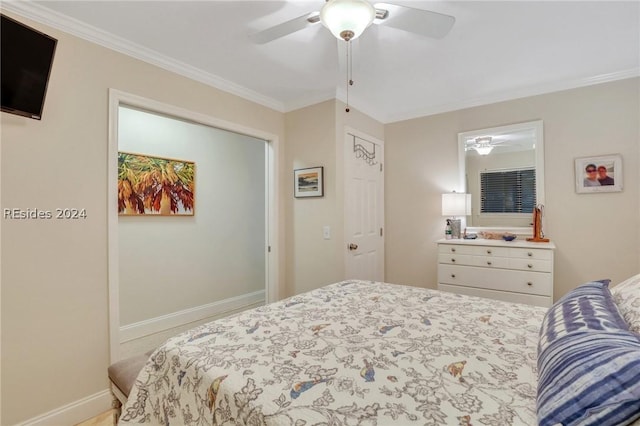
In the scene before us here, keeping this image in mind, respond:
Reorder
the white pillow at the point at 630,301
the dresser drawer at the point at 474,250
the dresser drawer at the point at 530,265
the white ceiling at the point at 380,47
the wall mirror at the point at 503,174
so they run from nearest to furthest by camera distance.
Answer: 1. the white pillow at the point at 630,301
2. the white ceiling at the point at 380,47
3. the dresser drawer at the point at 530,265
4. the dresser drawer at the point at 474,250
5. the wall mirror at the point at 503,174

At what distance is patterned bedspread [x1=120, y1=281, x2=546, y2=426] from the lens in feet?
2.60

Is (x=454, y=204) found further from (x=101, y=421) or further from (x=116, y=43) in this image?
(x=101, y=421)

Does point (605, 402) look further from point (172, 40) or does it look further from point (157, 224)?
point (157, 224)

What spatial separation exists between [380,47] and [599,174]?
2.23 meters

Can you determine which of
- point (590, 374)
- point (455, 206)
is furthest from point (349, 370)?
point (455, 206)

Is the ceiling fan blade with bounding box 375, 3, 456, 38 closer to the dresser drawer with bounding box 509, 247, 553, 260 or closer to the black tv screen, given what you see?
the black tv screen

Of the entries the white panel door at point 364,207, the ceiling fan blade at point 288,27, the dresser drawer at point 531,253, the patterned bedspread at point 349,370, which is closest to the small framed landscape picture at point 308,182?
the white panel door at point 364,207

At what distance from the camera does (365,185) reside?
3475 mm

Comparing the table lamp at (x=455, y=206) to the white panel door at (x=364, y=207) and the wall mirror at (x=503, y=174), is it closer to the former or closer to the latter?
the wall mirror at (x=503, y=174)

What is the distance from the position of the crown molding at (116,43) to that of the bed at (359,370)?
2.02 metres

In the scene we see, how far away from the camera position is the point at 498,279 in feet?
8.94

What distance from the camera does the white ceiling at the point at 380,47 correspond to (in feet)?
5.91

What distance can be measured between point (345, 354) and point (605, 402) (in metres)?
0.69

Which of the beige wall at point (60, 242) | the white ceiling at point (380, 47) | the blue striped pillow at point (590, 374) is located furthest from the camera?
the white ceiling at point (380, 47)
